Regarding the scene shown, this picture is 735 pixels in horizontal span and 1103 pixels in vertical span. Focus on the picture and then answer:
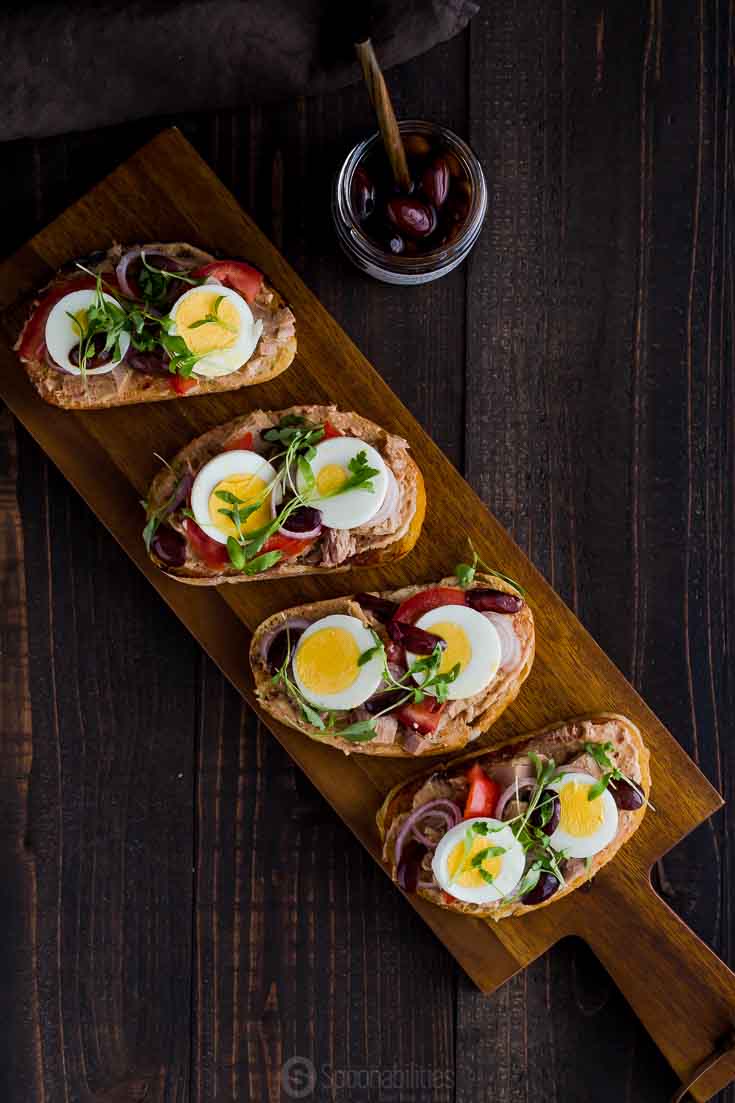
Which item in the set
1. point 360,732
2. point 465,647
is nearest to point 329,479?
point 465,647

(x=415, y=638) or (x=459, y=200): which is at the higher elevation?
(x=459, y=200)

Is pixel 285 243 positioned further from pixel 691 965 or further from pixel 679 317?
pixel 691 965

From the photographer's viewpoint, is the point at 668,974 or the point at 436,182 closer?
the point at 436,182

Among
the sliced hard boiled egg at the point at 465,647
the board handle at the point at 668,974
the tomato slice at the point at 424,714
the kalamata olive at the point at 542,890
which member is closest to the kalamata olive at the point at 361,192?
the sliced hard boiled egg at the point at 465,647

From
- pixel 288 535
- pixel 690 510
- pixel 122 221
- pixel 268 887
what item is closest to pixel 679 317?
pixel 690 510

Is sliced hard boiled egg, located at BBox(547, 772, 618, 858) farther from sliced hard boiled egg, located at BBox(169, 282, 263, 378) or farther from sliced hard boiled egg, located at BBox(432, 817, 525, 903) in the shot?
sliced hard boiled egg, located at BBox(169, 282, 263, 378)

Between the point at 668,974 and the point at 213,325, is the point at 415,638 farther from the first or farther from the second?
the point at 668,974

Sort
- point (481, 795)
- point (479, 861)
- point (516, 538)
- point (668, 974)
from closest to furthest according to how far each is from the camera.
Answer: point (479, 861), point (481, 795), point (668, 974), point (516, 538)

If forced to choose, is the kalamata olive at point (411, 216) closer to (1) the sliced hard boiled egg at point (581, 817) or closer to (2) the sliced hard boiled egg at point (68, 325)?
(2) the sliced hard boiled egg at point (68, 325)

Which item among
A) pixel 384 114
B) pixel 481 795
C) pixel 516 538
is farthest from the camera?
pixel 516 538
